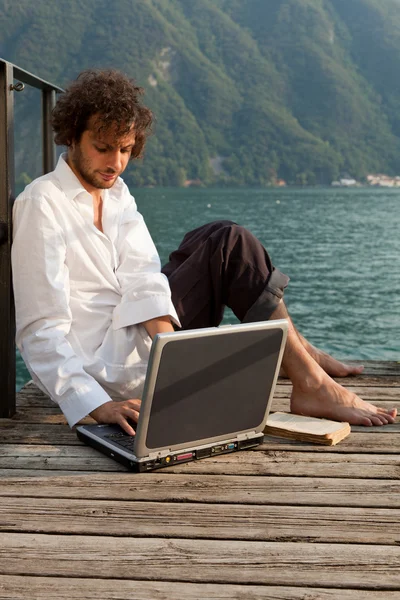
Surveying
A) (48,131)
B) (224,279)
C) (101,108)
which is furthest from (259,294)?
(48,131)

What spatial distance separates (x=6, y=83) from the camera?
2.59 m

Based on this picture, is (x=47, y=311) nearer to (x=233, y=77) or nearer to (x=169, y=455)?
(x=169, y=455)

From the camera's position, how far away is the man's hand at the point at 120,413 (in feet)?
7.64

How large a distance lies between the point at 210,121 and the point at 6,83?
100m

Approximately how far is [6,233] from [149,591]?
1.39m

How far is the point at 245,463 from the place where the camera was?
227 centimetres

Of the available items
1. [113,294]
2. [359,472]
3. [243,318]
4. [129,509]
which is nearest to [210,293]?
[243,318]

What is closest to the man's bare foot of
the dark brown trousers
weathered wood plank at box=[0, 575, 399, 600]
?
the dark brown trousers

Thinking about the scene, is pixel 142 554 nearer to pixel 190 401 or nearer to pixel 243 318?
pixel 190 401

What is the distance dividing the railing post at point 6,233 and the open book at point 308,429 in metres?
0.85

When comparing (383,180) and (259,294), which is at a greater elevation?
(259,294)

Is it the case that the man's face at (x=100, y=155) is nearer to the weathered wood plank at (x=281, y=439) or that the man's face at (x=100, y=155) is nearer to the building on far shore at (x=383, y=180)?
the weathered wood plank at (x=281, y=439)

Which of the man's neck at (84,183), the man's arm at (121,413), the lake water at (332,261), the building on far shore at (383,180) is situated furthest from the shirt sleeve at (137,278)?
the building on far shore at (383,180)

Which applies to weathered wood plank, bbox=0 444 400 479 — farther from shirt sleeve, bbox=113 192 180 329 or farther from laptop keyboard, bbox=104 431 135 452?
shirt sleeve, bbox=113 192 180 329
